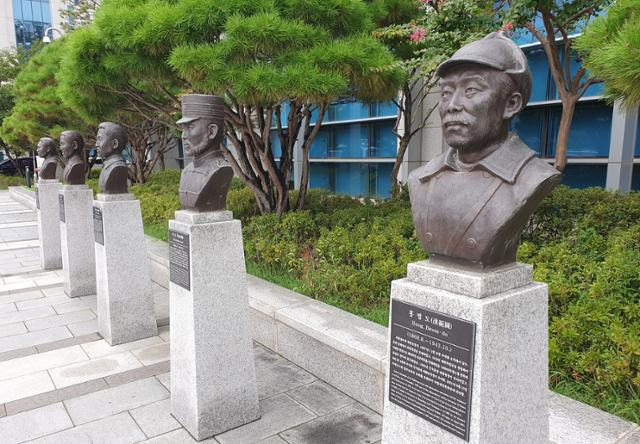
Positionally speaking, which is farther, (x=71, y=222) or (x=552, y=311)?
(x=71, y=222)

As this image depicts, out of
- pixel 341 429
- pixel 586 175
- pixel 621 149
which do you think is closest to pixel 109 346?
pixel 341 429

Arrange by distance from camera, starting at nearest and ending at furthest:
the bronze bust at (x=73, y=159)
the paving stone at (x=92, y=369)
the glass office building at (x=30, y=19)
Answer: the paving stone at (x=92, y=369)
the bronze bust at (x=73, y=159)
the glass office building at (x=30, y=19)

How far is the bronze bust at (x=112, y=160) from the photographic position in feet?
17.4

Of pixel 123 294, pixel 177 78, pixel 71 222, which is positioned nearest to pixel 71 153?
pixel 71 222

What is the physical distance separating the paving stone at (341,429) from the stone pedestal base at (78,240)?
465 centimetres

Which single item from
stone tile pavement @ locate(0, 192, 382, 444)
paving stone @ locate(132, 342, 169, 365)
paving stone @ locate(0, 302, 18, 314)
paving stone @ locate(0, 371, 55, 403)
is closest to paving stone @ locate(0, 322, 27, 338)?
stone tile pavement @ locate(0, 192, 382, 444)

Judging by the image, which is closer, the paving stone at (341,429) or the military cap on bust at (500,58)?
the military cap on bust at (500,58)

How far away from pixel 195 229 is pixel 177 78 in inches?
174

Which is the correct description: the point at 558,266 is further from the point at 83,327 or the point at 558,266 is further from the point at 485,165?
the point at 83,327

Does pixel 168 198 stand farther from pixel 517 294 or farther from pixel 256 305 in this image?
pixel 517 294

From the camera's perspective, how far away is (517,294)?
7.24ft

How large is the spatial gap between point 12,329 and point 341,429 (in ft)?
14.5

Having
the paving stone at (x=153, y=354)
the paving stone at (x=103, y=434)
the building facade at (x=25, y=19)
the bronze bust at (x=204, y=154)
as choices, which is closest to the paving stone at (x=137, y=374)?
the paving stone at (x=153, y=354)

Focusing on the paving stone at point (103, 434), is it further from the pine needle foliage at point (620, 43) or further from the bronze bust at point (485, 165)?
the pine needle foliage at point (620, 43)
